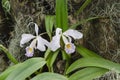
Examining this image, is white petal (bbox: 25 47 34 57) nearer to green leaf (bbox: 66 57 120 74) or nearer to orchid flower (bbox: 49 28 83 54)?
orchid flower (bbox: 49 28 83 54)

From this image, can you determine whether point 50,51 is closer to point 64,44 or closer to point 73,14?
point 64,44

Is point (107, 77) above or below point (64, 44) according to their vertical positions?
below

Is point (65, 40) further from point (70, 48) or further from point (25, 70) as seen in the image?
point (25, 70)

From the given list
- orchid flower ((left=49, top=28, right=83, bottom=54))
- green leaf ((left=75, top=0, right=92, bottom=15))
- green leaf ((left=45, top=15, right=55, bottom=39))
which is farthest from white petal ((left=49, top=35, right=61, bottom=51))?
green leaf ((left=75, top=0, right=92, bottom=15))

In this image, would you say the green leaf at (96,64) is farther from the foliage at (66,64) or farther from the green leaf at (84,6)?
the green leaf at (84,6)

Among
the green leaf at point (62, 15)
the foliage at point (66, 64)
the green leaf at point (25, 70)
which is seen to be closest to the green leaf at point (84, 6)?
the foliage at point (66, 64)

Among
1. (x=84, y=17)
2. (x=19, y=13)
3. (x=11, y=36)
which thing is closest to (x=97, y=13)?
(x=84, y=17)
